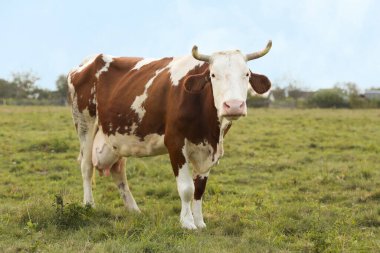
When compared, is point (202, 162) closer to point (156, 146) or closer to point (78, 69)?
point (156, 146)

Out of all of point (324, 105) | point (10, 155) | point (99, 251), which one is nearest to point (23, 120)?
point (10, 155)

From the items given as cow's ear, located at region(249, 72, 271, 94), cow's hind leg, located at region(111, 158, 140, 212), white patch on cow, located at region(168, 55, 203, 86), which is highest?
white patch on cow, located at region(168, 55, 203, 86)

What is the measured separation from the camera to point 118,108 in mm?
7590

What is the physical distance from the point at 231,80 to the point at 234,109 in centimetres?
46

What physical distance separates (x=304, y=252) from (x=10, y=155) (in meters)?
10.5

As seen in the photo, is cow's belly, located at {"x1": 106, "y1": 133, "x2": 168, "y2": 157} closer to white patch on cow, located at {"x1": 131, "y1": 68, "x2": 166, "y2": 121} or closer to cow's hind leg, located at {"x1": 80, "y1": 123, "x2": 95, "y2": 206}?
white patch on cow, located at {"x1": 131, "y1": 68, "x2": 166, "y2": 121}

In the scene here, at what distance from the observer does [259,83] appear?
649 cm

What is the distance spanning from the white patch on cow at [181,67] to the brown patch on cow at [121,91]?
0.39 meters

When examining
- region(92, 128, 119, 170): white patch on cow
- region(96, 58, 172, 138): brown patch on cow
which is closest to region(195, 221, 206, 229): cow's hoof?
region(96, 58, 172, 138): brown patch on cow

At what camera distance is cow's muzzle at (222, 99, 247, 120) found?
553 cm

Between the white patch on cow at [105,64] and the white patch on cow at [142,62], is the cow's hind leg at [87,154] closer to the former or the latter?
the white patch on cow at [105,64]

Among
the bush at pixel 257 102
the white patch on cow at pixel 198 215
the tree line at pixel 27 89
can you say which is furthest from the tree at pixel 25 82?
the white patch on cow at pixel 198 215

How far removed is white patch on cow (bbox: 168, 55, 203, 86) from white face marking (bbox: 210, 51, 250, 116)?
73 centimetres

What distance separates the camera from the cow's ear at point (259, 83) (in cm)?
647
